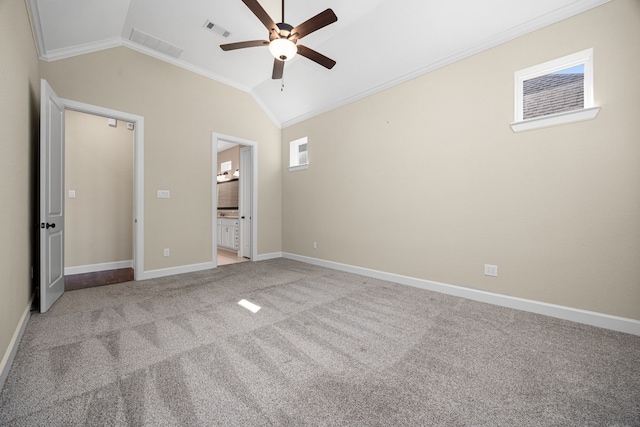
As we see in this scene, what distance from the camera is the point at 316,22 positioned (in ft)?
7.47

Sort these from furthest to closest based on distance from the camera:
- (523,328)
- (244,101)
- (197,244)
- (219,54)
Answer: (244,101) → (197,244) → (219,54) → (523,328)

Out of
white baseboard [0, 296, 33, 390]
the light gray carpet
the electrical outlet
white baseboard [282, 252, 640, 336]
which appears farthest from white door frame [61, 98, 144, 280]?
the electrical outlet

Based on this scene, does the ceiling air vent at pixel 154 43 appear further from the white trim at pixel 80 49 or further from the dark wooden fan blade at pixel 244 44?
the dark wooden fan blade at pixel 244 44

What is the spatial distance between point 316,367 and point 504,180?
8.87 ft

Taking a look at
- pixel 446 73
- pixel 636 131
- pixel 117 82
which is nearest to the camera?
pixel 636 131

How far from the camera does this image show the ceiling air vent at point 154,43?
351cm

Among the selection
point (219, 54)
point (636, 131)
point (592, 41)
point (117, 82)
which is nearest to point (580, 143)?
point (636, 131)

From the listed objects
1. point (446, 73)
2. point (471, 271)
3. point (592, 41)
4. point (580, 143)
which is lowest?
point (471, 271)

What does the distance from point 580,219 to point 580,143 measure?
71 cm

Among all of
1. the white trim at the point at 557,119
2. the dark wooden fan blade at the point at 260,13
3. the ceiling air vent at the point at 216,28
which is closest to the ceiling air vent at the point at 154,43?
the ceiling air vent at the point at 216,28

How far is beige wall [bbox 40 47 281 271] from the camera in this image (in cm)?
344

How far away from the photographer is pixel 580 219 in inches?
93.0

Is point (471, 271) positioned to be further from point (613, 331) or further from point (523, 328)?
point (613, 331)

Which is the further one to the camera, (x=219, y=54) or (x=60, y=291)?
(x=219, y=54)
